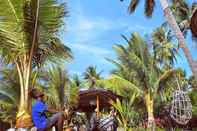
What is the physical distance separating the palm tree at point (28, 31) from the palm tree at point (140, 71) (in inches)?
633

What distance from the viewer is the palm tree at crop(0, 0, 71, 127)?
7.45 m

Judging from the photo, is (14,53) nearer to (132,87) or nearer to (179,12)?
(132,87)

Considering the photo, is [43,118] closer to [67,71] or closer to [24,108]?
[24,108]

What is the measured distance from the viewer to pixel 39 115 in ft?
22.7

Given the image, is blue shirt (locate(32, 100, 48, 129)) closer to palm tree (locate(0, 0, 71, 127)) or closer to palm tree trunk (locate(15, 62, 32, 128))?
palm tree trunk (locate(15, 62, 32, 128))

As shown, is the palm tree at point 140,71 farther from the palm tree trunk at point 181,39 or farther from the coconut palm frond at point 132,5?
the coconut palm frond at point 132,5

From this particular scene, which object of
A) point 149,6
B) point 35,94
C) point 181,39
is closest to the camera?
point 35,94

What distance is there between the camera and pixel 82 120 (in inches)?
1016

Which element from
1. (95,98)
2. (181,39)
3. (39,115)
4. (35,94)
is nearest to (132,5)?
(95,98)

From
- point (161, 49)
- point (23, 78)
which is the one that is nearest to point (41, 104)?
point (23, 78)

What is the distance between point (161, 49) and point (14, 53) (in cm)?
3254

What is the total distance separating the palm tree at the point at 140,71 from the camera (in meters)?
23.8

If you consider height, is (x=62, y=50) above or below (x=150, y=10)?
below

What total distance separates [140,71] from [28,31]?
661 inches
